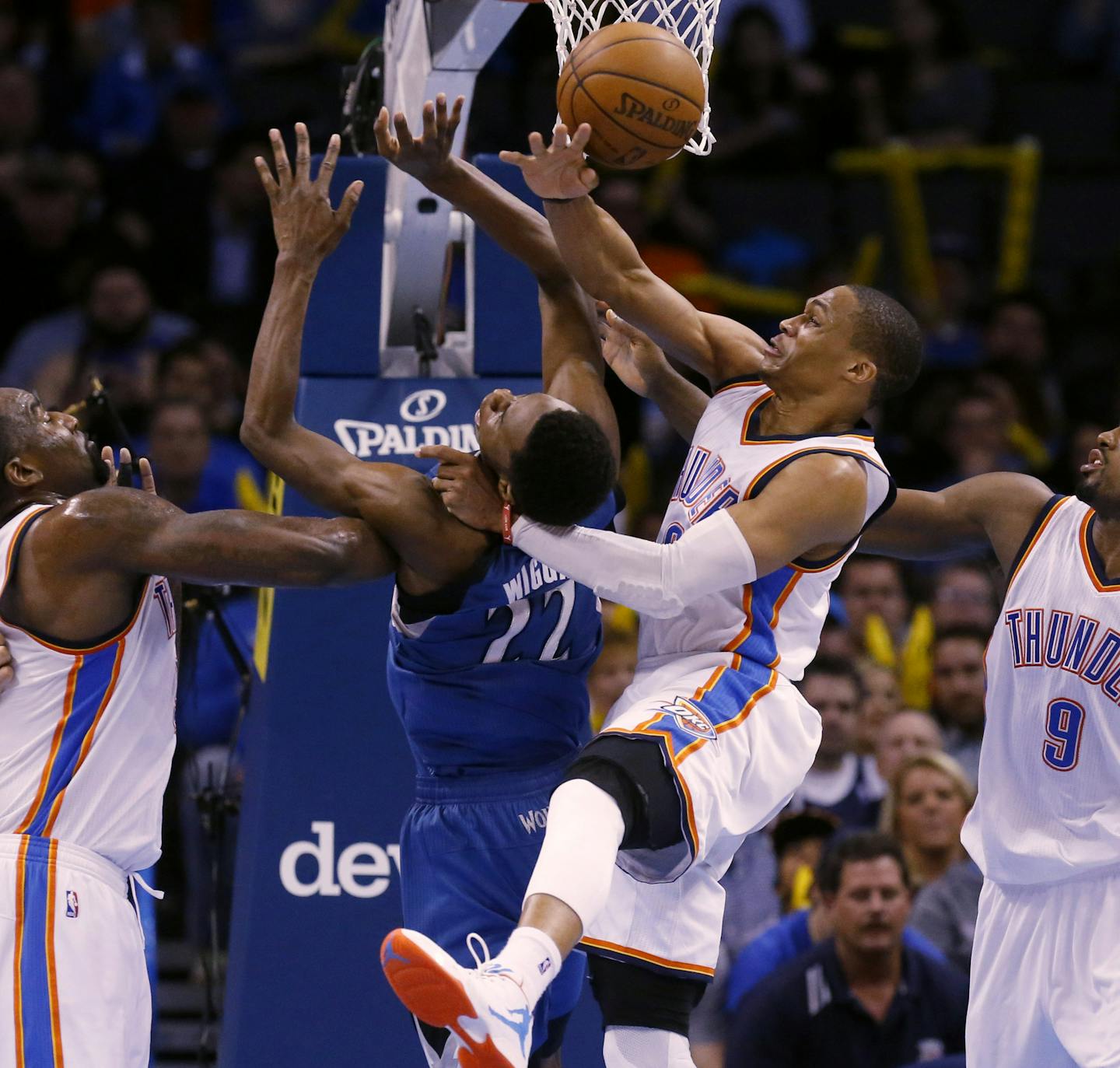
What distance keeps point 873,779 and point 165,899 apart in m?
3.06

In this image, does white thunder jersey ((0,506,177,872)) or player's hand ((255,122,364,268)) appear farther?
player's hand ((255,122,364,268))

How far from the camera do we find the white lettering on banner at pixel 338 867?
19.0ft

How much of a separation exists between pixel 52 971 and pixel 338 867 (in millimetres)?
1654

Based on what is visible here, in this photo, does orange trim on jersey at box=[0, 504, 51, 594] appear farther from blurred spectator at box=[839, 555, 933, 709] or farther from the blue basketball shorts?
blurred spectator at box=[839, 555, 933, 709]

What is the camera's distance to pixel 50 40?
1230 centimetres

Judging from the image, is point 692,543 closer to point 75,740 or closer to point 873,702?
point 75,740

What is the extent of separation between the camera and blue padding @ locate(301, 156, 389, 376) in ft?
20.5

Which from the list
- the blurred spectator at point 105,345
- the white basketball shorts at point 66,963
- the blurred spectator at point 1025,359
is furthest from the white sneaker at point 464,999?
the blurred spectator at point 1025,359

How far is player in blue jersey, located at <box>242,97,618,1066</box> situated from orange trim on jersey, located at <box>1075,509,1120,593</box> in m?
1.24

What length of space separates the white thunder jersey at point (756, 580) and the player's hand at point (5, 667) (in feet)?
5.17

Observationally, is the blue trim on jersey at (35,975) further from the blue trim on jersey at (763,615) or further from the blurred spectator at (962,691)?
the blurred spectator at (962,691)

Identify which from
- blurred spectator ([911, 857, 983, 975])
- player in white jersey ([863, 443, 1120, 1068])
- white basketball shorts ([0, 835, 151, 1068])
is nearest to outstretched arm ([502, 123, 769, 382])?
player in white jersey ([863, 443, 1120, 1068])

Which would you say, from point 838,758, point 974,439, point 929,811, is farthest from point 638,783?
point 974,439

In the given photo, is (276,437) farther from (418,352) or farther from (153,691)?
(418,352)
